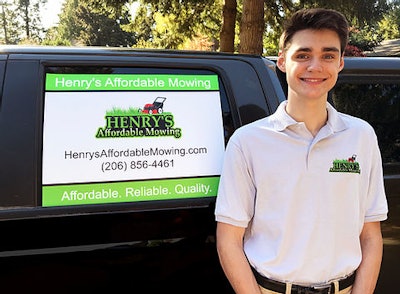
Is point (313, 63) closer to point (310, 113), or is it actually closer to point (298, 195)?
point (310, 113)

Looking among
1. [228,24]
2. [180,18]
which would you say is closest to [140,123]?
[228,24]

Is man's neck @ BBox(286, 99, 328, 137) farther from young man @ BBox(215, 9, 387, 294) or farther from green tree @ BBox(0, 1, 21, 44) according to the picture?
green tree @ BBox(0, 1, 21, 44)

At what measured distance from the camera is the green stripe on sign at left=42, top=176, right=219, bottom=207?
1.64m

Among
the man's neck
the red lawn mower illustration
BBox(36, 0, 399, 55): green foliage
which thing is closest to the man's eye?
the man's neck

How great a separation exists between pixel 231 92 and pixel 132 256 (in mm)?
824

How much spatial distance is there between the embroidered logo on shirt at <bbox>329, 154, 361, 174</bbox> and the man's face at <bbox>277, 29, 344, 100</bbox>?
24 cm

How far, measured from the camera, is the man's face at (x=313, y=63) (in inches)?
57.7

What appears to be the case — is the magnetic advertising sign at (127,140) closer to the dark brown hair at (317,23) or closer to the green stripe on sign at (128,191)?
the green stripe on sign at (128,191)

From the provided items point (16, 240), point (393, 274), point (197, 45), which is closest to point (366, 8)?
point (197, 45)

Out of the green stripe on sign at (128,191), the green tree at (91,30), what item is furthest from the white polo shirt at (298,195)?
the green tree at (91,30)

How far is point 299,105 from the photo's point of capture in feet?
4.99

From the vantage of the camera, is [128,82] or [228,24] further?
[228,24]

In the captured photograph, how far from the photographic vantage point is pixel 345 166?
1.46m

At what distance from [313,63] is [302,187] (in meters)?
0.43
